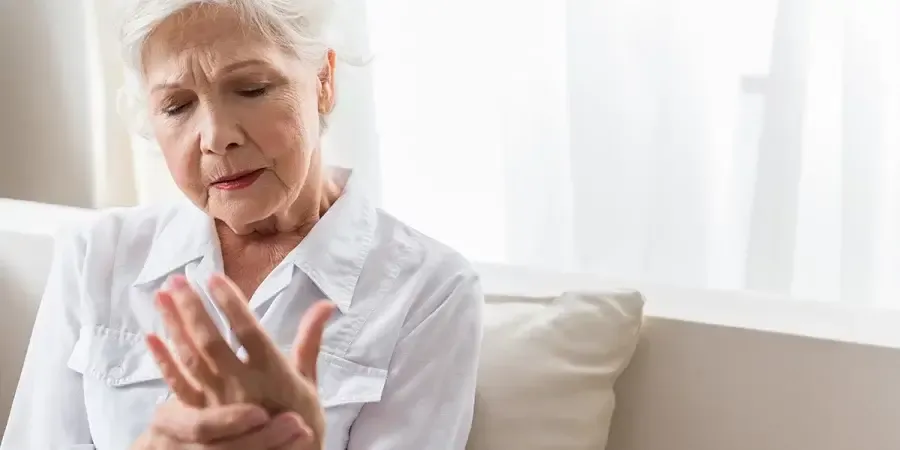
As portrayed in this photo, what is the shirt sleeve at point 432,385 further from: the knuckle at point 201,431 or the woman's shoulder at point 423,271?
the knuckle at point 201,431

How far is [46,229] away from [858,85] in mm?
1275

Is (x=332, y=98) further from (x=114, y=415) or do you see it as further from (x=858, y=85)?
(x=858, y=85)

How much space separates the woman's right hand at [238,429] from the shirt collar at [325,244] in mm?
289

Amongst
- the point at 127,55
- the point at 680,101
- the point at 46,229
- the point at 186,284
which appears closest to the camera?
the point at 186,284

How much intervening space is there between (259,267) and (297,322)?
0.35 ft

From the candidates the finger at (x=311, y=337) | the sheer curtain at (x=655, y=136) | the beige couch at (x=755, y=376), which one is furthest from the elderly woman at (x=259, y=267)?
the sheer curtain at (x=655, y=136)

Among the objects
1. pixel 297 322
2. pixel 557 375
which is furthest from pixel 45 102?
pixel 557 375

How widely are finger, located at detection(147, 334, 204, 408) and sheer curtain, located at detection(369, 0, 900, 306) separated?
2.55 feet

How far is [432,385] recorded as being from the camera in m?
1.12

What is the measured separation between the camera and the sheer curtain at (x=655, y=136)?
134 cm

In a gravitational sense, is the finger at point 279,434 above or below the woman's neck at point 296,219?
below

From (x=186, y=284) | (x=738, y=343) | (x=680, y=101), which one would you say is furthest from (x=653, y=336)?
(x=186, y=284)

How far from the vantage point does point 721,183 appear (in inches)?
56.9

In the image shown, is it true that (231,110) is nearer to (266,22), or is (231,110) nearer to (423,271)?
(266,22)
